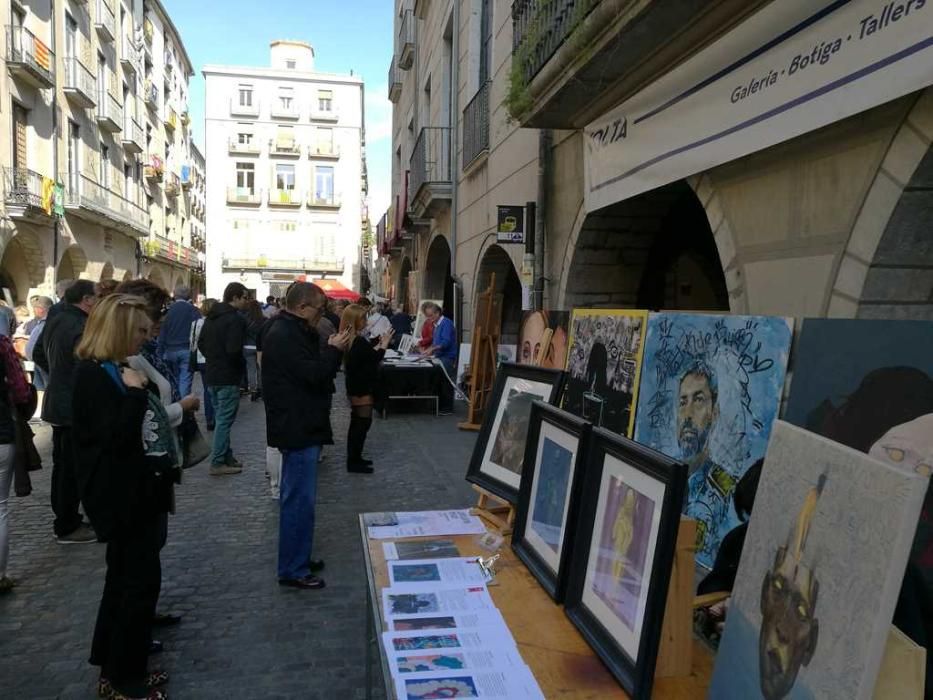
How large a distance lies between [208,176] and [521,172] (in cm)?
3934

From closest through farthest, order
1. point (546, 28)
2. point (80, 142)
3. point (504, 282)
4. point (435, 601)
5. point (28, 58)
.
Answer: point (435, 601) < point (546, 28) < point (504, 282) < point (28, 58) < point (80, 142)

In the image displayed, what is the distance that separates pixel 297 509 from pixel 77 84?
24166 mm

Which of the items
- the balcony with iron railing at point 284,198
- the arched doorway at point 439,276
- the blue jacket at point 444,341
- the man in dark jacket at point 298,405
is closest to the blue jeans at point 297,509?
the man in dark jacket at point 298,405

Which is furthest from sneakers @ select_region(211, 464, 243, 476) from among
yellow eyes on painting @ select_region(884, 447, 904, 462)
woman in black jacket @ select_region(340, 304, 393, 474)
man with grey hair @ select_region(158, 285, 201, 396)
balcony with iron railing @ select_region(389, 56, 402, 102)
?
balcony with iron railing @ select_region(389, 56, 402, 102)

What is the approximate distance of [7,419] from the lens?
3.78 meters

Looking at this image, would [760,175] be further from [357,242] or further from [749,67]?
[357,242]

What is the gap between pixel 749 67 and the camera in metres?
3.47

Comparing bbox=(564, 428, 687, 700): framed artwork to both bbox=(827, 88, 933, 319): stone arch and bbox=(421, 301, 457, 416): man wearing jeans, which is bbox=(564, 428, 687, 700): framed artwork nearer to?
bbox=(827, 88, 933, 319): stone arch

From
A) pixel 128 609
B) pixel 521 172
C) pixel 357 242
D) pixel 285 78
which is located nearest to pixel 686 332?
pixel 128 609

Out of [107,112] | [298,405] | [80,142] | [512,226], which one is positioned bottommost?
[298,405]

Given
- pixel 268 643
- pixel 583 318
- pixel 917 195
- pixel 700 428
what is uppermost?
pixel 917 195

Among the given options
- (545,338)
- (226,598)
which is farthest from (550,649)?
(545,338)

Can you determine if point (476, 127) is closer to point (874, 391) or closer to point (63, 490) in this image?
point (63, 490)

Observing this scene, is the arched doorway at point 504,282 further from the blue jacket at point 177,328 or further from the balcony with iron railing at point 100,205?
the balcony with iron railing at point 100,205
